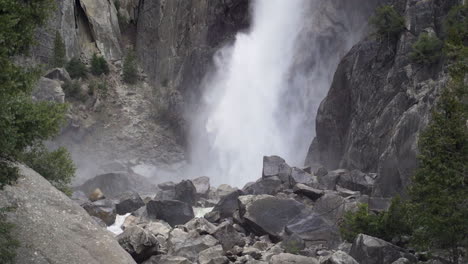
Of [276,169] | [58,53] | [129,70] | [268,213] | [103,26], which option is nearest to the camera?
[268,213]

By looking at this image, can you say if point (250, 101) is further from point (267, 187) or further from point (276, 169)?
point (267, 187)

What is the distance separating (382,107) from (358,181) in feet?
19.6

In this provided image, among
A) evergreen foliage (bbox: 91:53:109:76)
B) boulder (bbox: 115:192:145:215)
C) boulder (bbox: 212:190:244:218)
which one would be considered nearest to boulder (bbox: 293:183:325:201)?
boulder (bbox: 212:190:244:218)

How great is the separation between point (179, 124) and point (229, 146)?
697cm

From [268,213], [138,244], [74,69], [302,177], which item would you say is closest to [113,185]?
[302,177]

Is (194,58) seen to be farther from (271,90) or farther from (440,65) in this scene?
(440,65)

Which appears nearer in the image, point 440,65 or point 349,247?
point 349,247

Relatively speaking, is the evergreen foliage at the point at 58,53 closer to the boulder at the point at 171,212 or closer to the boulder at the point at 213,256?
the boulder at the point at 171,212

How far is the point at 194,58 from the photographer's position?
202 feet

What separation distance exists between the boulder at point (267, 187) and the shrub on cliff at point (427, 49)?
11.4m

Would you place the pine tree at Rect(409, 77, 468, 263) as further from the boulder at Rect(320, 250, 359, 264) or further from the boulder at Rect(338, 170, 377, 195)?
the boulder at Rect(338, 170, 377, 195)

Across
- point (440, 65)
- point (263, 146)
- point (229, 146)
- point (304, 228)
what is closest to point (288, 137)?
point (263, 146)

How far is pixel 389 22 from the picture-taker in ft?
115

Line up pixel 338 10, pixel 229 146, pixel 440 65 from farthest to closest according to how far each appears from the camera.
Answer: pixel 229 146 < pixel 338 10 < pixel 440 65
